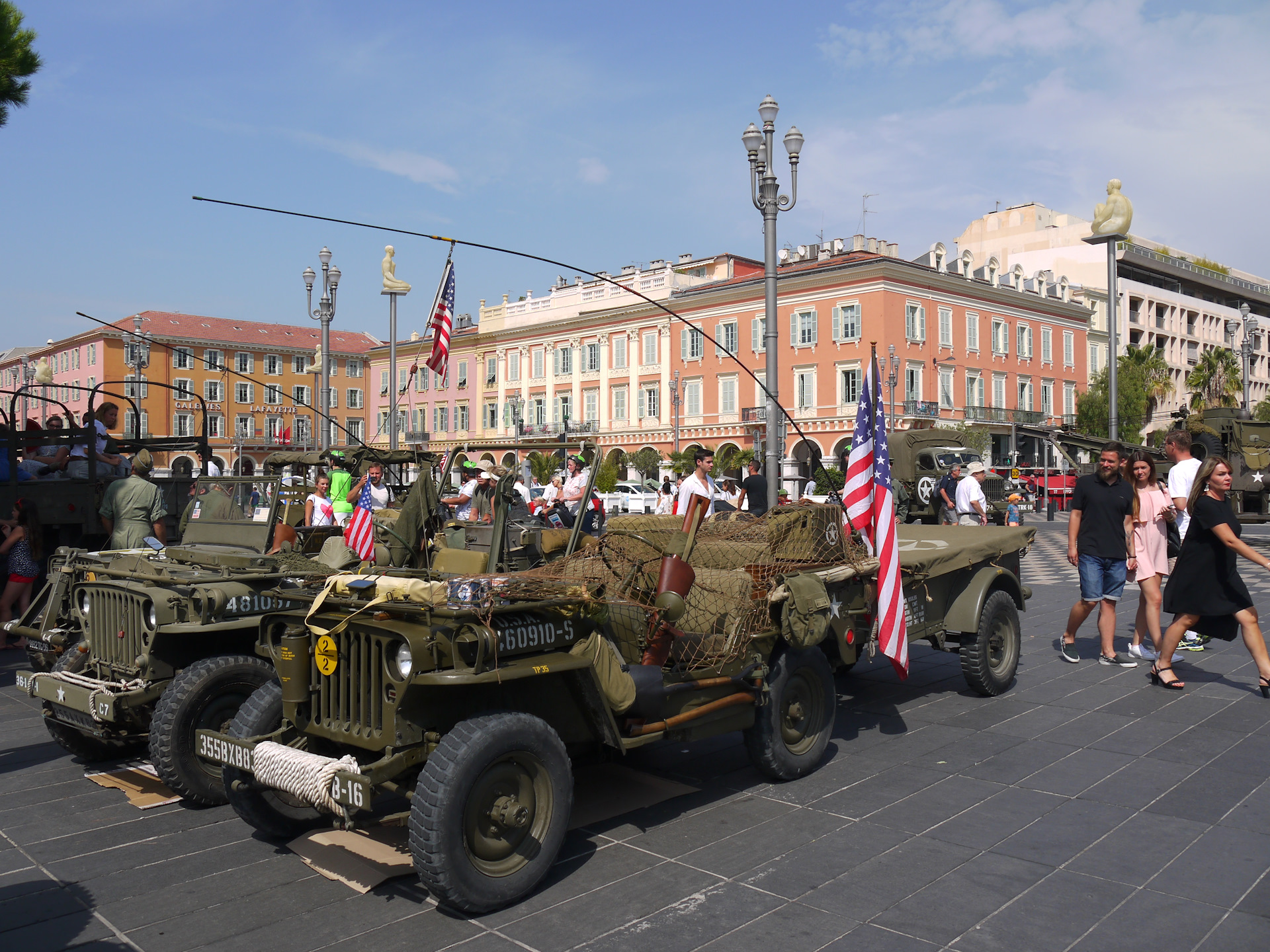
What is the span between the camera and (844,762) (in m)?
6.13

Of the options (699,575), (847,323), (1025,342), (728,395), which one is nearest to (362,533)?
(699,575)

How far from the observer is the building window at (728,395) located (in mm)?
54969

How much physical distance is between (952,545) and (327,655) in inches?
201

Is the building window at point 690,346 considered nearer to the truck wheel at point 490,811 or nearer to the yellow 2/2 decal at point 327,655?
the yellow 2/2 decal at point 327,655

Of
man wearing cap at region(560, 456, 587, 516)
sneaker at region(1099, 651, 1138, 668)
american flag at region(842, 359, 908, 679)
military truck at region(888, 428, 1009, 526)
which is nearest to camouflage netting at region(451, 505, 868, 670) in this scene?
american flag at region(842, 359, 908, 679)

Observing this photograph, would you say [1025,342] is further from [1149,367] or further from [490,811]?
[490,811]

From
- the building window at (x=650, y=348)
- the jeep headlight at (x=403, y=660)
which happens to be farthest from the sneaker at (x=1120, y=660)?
the building window at (x=650, y=348)

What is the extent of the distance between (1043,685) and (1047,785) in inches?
109

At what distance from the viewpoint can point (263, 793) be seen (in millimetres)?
4746

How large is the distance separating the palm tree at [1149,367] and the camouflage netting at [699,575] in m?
61.1

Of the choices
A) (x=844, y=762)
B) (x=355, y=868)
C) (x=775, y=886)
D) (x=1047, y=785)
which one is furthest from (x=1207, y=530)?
(x=355, y=868)

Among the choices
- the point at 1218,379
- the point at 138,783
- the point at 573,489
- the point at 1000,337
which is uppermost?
the point at 1000,337

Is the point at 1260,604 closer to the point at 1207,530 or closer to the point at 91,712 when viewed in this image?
the point at 1207,530

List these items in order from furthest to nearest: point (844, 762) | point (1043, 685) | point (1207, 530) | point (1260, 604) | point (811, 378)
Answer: point (811, 378) < point (1260, 604) < point (1043, 685) < point (1207, 530) < point (844, 762)
